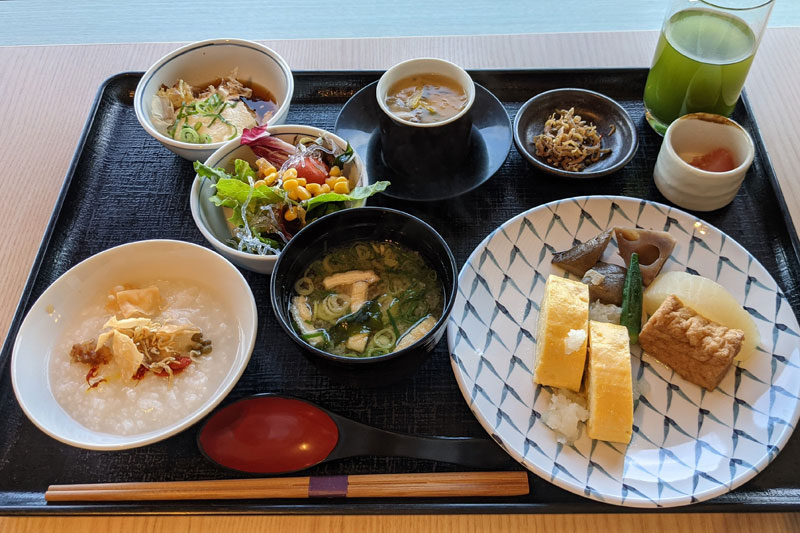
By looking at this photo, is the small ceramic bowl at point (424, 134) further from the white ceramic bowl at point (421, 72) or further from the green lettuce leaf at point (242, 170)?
the green lettuce leaf at point (242, 170)

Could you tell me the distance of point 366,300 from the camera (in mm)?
1522

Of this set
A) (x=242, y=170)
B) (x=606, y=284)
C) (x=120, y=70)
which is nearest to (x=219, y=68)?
(x=120, y=70)

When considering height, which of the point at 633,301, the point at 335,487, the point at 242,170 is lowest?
the point at 335,487

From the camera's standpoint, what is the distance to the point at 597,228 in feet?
5.82

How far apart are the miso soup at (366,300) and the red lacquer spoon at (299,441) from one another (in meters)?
0.18

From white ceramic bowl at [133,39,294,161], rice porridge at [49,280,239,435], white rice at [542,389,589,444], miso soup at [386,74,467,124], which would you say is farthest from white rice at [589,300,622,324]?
white ceramic bowl at [133,39,294,161]

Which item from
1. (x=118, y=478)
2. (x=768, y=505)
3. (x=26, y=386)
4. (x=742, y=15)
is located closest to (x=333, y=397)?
(x=118, y=478)

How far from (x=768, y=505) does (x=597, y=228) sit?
86cm

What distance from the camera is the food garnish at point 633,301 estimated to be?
1581 millimetres

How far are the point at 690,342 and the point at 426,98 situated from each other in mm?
1107

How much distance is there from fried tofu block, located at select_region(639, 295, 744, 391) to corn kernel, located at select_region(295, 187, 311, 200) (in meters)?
1.04

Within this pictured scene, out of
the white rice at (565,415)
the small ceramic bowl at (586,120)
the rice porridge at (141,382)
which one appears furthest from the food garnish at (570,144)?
the rice porridge at (141,382)

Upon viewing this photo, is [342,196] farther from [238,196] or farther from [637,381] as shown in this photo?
[637,381]

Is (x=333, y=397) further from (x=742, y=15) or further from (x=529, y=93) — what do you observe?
(x=742, y=15)
